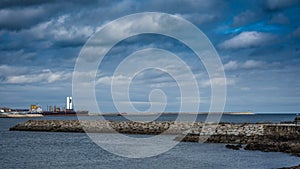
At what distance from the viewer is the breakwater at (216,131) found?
132ft

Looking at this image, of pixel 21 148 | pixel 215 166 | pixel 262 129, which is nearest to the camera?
pixel 215 166

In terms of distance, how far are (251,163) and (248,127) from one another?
23.8 meters

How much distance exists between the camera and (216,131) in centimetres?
5362

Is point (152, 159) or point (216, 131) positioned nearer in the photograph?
Answer: point (152, 159)

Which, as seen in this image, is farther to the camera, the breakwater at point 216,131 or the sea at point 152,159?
the breakwater at point 216,131

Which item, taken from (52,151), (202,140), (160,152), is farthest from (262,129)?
(52,151)

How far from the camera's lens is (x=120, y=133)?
211ft

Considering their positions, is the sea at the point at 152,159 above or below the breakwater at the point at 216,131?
below

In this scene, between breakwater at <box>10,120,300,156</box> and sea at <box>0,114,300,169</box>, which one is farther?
breakwater at <box>10,120,300,156</box>

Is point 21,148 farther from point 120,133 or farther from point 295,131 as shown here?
point 295,131

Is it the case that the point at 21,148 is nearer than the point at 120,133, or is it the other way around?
the point at 21,148

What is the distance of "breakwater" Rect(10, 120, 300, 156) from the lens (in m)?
40.3

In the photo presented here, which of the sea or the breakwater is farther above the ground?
the breakwater

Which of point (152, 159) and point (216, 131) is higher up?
point (216, 131)
